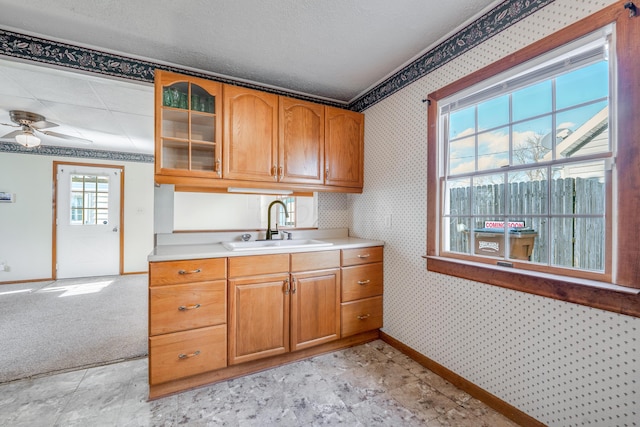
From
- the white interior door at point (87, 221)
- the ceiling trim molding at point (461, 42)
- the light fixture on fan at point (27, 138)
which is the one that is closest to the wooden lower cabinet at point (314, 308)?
the ceiling trim molding at point (461, 42)

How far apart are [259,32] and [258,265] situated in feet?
5.27

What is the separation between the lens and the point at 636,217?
115 centimetres

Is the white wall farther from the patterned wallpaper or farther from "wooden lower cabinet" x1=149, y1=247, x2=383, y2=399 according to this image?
the patterned wallpaper

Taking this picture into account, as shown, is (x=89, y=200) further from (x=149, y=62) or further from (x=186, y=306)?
(x=186, y=306)

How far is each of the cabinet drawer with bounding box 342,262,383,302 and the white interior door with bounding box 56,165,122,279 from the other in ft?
15.0

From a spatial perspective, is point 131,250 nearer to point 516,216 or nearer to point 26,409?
point 26,409

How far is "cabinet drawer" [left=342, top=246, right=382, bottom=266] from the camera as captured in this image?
2.41 metres

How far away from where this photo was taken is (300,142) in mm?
2463

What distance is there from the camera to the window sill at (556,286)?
1164 mm

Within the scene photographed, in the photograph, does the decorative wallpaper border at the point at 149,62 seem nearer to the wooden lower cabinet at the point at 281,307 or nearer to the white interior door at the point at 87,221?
the wooden lower cabinet at the point at 281,307

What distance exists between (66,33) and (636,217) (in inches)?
131

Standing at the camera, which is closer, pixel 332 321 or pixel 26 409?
pixel 26 409

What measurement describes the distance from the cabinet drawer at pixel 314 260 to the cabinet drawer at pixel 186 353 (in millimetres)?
676

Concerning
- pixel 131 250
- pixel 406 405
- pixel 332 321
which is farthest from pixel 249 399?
pixel 131 250
